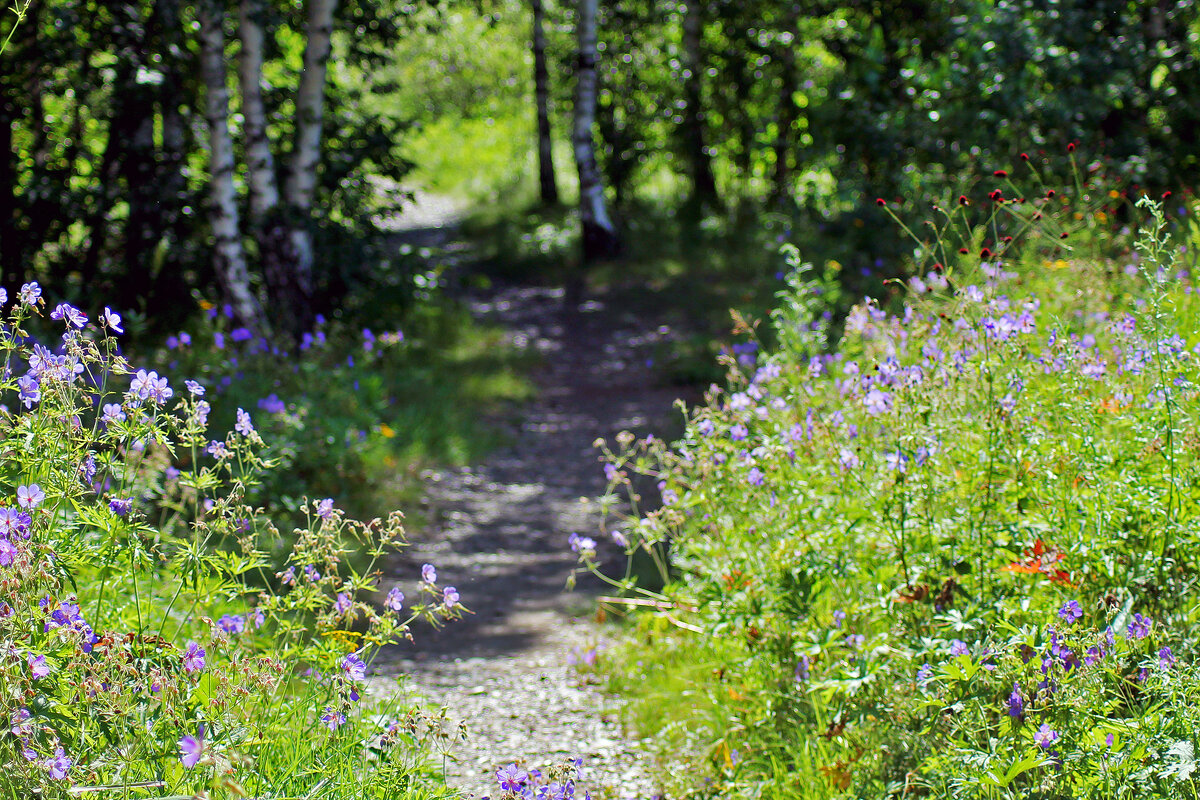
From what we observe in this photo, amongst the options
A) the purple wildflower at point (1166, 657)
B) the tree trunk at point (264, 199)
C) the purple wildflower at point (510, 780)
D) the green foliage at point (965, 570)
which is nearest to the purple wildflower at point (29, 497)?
the purple wildflower at point (510, 780)

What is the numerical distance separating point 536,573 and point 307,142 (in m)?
4.32

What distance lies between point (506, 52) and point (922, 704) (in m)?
17.4

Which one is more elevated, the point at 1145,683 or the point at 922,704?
the point at 1145,683

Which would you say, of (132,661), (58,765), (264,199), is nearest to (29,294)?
(132,661)

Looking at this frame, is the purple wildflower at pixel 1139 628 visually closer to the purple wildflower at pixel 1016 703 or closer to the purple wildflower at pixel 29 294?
the purple wildflower at pixel 1016 703

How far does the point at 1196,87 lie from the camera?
8562 millimetres

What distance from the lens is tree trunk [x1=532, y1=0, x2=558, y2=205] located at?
13.3 meters

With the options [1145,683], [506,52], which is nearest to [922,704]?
[1145,683]

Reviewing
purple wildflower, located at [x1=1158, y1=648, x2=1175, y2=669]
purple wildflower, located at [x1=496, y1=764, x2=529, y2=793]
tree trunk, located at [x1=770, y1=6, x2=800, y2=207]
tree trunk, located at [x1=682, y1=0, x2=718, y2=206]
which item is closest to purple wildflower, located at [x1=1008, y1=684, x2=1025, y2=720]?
purple wildflower, located at [x1=1158, y1=648, x2=1175, y2=669]

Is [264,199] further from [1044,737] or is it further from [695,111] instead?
[695,111]

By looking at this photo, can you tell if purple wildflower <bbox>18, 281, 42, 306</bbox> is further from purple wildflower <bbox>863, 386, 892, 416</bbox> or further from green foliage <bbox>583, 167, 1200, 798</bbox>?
purple wildflower <bbox>863, 386, 892, 416</bbox>

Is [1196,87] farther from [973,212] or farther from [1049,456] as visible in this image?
[1049,456]

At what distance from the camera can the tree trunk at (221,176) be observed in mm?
6590

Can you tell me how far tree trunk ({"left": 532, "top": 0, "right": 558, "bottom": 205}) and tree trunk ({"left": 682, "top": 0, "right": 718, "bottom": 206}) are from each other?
194 cm
